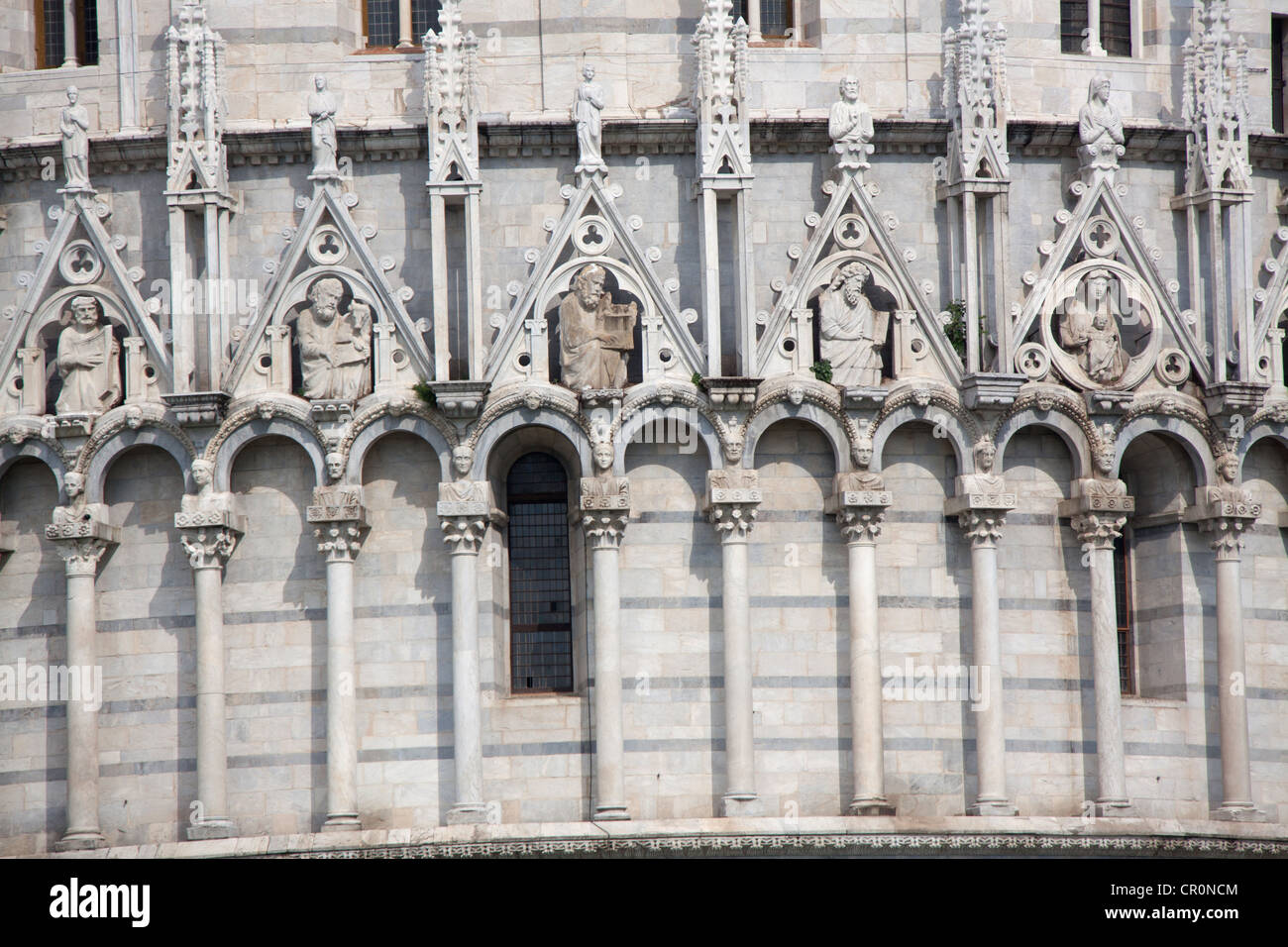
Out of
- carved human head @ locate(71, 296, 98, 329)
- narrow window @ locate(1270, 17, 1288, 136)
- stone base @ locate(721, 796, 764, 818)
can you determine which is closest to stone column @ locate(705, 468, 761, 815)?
stone base @ locate(721, 796, 764, 818)

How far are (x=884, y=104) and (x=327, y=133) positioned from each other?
695 centimetres

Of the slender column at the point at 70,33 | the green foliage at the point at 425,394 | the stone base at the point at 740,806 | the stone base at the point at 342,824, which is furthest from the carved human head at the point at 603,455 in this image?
the slender column at the point at 70,33

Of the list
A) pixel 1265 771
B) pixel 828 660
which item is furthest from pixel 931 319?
pixel 1265 771

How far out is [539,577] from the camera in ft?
95.0

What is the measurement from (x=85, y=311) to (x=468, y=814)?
7736 mm

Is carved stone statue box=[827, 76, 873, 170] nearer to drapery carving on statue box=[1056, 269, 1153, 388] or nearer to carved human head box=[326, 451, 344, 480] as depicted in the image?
drapery carving on statue box=[1056, 269, 1153, 388]

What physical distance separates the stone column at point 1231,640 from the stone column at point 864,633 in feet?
13.7

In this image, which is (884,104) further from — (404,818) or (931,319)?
(404,818)

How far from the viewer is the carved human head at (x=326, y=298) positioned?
28.5 metres

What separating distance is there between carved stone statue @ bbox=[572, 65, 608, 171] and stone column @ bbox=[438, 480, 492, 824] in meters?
4.11

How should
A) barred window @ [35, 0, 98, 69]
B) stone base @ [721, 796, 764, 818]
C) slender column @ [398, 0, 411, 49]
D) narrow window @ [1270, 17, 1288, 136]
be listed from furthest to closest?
1. narrow window @ [1270, 17, 1288, 136]
2. barred window @ [35, 0, 98, 69]
3. slender column @ [398, 0, 411, 49]
4. stone base @ [721, 796, 764, 818]

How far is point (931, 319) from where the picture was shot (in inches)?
1133

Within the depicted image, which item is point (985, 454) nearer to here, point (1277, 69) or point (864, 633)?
point (864, 633)

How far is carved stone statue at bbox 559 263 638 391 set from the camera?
93.1 ft
